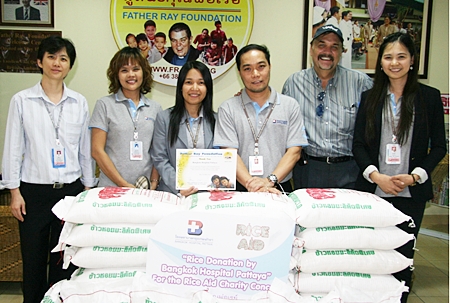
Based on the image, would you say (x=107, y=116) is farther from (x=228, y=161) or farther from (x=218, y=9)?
(x=218, y=9)

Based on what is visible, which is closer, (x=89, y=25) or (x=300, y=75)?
(x=300, y=75)

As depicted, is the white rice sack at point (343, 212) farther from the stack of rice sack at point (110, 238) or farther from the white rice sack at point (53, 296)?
the white rice sack at point (53, 296)

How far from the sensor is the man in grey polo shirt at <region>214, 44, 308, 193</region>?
2162 millimetres

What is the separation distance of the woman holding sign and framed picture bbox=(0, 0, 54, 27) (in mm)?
1879

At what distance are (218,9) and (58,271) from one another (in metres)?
2.67

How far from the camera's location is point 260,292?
1.58 m

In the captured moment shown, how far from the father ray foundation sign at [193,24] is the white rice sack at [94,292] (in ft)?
8.40

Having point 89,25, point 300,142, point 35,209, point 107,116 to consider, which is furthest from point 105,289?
point 89,25

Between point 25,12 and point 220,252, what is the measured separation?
10.8 feet

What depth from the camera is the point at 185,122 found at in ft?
7.38

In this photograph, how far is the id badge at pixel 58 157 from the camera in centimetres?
217

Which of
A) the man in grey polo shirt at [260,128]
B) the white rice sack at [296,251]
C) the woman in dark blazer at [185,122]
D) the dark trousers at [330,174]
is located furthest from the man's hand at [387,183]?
the woman in dark blazer at [185,122]

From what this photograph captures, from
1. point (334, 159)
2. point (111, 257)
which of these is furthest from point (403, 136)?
point (111, 257)

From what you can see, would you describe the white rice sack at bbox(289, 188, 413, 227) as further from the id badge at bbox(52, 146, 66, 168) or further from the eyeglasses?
the id badge at bbox(52, 146, 66, 168)
